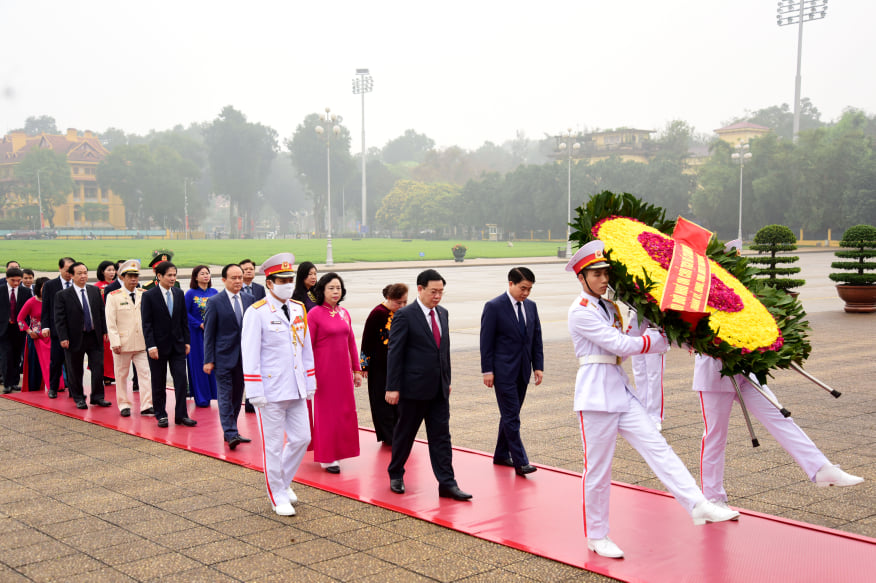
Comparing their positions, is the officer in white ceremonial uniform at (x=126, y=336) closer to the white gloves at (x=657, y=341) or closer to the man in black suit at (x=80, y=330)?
the man in black suit at (x=80, y=330)

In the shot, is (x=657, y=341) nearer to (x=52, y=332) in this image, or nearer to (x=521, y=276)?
(x=521, y=276)

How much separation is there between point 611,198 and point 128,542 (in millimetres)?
3752

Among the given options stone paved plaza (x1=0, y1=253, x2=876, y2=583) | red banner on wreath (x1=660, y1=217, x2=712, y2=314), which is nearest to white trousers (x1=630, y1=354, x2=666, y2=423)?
stone paved plaza (x1=0, y1=253, x2=876, y2=583)

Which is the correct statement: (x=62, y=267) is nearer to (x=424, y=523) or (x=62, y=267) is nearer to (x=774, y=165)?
(x=424, y=523)

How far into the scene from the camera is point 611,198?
17.4 feet

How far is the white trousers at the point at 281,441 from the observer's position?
5.54 metres

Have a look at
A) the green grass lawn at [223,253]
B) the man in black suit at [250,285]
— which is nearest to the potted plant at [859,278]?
the man in black suit at [250,285]

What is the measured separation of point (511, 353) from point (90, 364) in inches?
221

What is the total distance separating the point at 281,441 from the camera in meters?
5.67

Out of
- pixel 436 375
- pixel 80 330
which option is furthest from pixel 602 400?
pixel 80 330

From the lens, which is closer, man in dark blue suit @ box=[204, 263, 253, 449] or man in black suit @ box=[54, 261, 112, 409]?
man in dark blue suit @ box=[204, 263, 253, 449]

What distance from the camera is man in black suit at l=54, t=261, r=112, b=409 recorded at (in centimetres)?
918

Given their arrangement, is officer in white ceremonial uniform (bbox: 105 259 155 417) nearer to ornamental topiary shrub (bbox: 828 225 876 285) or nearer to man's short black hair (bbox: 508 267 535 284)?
man's short black hair (bbox: 508 267 535 284)

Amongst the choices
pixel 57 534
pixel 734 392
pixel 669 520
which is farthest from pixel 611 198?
pixel 57 534
